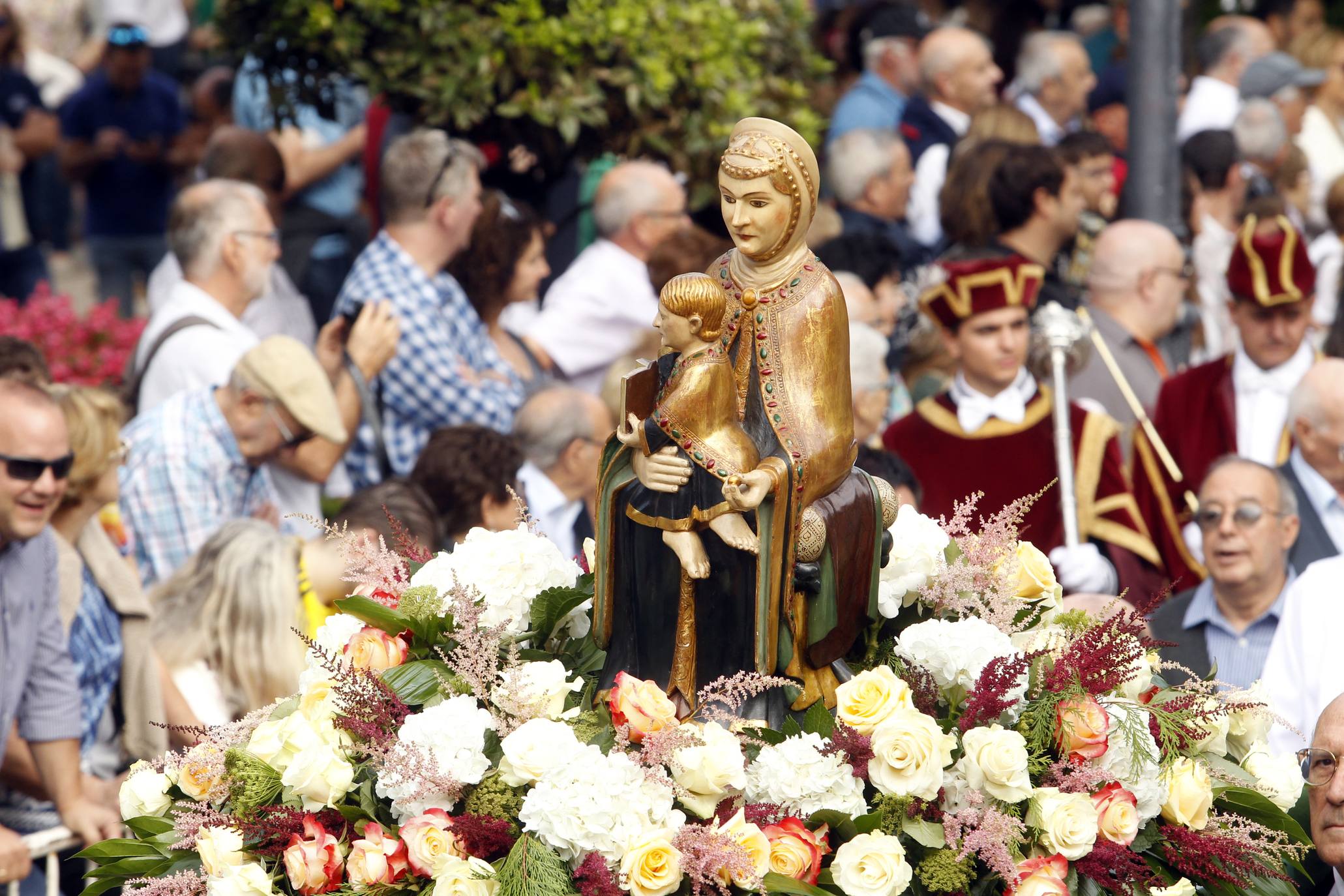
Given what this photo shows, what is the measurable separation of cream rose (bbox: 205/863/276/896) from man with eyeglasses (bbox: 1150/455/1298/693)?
3.13m

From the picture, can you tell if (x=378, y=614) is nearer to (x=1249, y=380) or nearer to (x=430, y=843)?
(x=430, y=843)

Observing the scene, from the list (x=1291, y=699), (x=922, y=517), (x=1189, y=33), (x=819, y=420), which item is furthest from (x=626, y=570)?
(x=1189, y=33)

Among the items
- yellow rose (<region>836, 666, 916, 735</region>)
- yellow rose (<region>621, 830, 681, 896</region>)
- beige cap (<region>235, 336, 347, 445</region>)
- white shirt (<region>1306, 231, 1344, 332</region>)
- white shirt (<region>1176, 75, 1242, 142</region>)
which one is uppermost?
yellow rose (<region>836, 666, 916, 735</region>)

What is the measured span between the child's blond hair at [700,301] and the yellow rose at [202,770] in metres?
1.07

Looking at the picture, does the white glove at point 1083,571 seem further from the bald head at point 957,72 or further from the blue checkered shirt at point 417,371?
the bald head at point 957,72

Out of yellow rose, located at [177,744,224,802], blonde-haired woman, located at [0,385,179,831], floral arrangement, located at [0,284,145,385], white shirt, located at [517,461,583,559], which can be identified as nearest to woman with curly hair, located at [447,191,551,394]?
white shirt, located at [517,461,583,559]

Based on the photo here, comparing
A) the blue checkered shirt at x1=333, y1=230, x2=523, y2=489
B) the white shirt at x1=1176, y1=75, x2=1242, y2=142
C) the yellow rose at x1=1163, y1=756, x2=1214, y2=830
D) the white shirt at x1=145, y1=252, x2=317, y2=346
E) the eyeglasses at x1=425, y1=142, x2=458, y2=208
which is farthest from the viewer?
the white shirt at x1=1176, y1=75, x2=1242, y2=142

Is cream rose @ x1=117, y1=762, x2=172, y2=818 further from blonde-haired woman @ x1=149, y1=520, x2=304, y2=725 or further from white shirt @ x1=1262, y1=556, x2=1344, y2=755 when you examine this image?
white shirt @ x1=1262, y1=556, x2=1344, y2=755

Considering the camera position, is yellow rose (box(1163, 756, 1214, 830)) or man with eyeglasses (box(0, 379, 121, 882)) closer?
yellow rose (box(1163, 756, 1214, 830))

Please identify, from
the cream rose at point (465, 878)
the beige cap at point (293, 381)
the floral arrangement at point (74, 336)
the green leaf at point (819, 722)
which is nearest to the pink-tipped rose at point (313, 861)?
the cream rose at point (465, 878)

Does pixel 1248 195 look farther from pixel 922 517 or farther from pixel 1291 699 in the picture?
pixel 922 517

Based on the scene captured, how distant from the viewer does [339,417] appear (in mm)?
5984

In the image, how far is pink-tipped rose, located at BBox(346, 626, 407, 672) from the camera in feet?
10.7

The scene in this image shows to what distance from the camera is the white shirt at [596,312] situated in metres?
7.53
